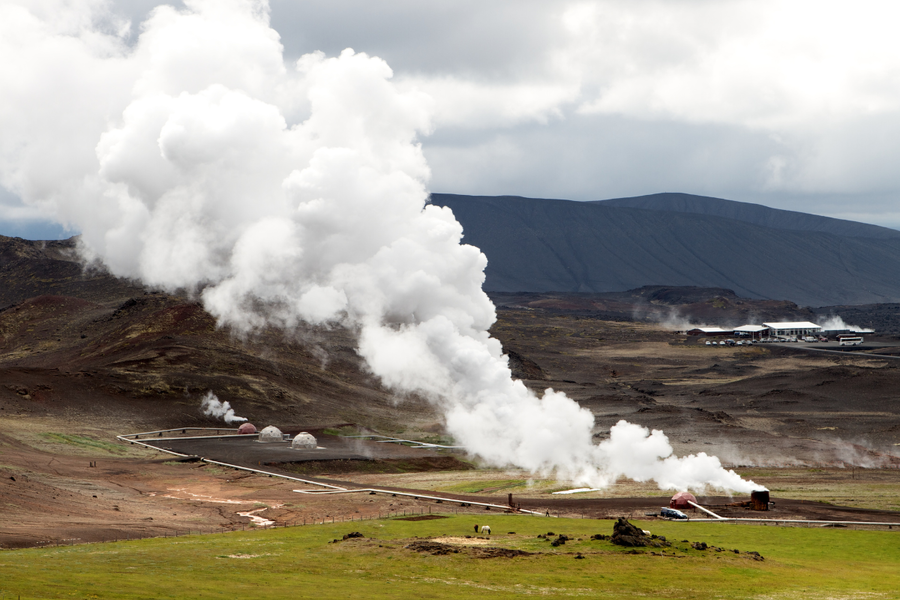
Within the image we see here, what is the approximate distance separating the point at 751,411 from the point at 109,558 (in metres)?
134

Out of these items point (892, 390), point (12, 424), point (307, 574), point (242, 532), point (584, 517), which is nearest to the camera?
point (307, 574)

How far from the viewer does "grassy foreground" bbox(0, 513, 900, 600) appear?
44.6 meters

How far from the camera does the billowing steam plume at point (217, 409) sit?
15912 cm

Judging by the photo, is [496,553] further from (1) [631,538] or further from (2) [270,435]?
(2) [270,435]

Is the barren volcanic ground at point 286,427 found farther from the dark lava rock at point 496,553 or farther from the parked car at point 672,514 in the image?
the dark lava rock at point 496,553

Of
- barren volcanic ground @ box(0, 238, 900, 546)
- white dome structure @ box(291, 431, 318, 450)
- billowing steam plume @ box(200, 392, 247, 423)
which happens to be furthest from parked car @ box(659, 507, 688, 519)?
billowing steam plume @ box(200, 392, 247, 423)

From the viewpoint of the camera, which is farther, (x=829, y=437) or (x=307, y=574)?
(x=829, y=437)

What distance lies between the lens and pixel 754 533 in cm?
7038

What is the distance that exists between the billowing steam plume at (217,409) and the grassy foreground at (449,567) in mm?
91648

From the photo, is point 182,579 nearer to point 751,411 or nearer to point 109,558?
point 109,558

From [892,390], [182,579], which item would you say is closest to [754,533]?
[182,579]

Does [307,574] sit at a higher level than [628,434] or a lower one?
lower

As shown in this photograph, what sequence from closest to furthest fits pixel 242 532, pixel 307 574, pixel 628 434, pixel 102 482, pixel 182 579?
pixel 182 579, pixel 307 574, pixel 242 532, pixel 102 482, pixel 628 434

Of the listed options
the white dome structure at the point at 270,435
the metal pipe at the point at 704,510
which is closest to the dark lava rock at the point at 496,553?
the metal pipe at the point at 704,510
